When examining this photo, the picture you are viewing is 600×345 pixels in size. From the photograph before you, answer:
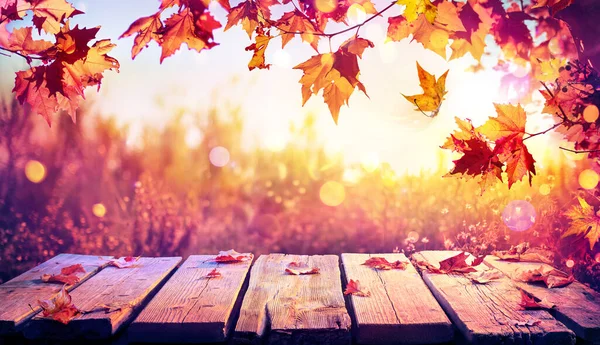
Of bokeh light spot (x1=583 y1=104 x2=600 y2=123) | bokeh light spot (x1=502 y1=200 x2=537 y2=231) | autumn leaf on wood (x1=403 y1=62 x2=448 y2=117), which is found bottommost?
bokeh light spot (x1=502 y1=200 x2=537 y2=231)

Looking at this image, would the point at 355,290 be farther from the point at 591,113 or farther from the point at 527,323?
the point at 591,113

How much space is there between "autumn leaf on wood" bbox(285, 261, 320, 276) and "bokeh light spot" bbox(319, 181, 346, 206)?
2.21 meters

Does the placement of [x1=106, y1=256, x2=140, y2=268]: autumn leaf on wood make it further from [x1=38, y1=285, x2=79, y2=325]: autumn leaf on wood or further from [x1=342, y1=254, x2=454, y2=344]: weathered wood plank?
[x1=342, y1=254, x2=454, y2=344]: weathered wood plank

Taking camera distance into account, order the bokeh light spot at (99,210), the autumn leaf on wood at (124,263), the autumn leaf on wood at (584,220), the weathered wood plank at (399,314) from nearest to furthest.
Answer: the weathered wood plank at (399,314) < the autumn leaf on wood at (124,263) < the autumn leaf on wood at (584,220) < the bokeh light spot at (99,210)

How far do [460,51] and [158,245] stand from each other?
10.3 feet

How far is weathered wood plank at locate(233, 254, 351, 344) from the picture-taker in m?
1.59

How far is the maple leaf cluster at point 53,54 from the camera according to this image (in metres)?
1.61

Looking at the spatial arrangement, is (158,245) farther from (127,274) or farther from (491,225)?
(491,225)

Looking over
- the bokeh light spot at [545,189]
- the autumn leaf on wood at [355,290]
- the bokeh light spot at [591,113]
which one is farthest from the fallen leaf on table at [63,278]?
the bokeh light spot at [545,189]

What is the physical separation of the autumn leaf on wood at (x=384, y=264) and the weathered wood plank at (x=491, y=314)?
0.17 m

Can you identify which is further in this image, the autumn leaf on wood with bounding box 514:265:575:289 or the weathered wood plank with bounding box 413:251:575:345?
the autumn leaf on wood with bounding box 514:265:575:289

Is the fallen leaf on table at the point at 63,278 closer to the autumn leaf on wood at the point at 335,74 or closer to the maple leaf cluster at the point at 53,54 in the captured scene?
the maple leaf cluster at the point at 53,54

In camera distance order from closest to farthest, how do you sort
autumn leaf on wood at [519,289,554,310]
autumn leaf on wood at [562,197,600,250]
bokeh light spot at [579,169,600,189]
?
autumn leaf on wood at [519,289,554,310]
autumn leaf on wood at [562,197,600,250]
bokeh light spot at [579,169,600,189]

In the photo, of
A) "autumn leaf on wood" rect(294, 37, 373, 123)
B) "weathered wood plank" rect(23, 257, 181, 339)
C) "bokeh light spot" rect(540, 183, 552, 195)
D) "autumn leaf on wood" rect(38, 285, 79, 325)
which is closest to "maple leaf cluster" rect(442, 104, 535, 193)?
"autumn leaf on wood" rect(294, 37, 373, 123)
